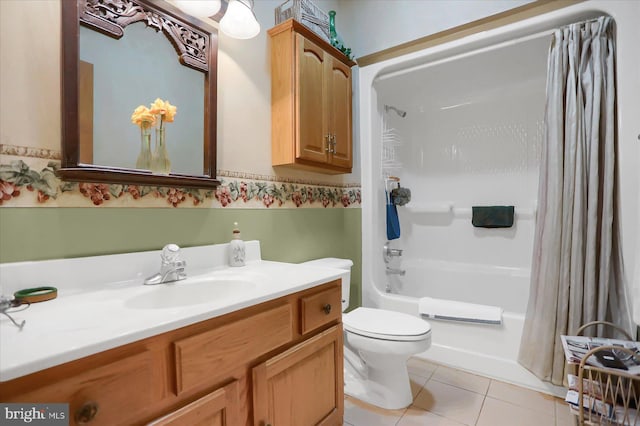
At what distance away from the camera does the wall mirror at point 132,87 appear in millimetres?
1044

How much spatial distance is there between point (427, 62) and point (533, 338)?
6.14 feet

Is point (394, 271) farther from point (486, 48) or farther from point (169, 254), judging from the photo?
point (169, 254)

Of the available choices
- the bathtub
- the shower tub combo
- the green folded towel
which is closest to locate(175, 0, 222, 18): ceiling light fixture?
the shower tub combo

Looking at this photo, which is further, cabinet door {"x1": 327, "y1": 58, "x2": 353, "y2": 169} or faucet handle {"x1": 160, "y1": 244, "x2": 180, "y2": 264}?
cabinet door {"x1": 327, "y1": 58, "x2": 353, "y2": 169}

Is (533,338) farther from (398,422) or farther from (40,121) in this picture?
(40,121)

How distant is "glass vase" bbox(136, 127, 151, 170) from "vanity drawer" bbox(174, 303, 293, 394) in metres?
0.74

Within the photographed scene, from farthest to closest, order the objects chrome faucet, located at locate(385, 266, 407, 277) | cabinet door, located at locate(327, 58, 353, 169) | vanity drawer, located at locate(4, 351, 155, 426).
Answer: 1. chrome faucet, located at locate(385, 266, 407, 277)
2. cabinet door, located at locate(327, 58, 353, 169)
3. vanity drawer, located at locate(4, 351, 155, 426)

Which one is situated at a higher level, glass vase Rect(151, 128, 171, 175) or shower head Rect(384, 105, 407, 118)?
shower head Rect(384, 105, 407, 118)

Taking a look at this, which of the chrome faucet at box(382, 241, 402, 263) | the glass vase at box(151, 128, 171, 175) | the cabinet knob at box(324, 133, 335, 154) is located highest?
the cabinet knob at box(324, 133, 335, 154)

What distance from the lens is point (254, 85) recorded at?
67.5 inches

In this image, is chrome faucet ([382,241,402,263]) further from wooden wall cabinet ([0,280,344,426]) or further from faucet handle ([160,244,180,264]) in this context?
faucet handle ([160,244,180,264])

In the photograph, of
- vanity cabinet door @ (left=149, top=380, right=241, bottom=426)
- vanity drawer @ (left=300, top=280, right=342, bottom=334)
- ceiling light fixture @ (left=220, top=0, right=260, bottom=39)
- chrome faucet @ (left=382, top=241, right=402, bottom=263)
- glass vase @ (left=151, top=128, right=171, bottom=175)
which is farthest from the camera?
chrome faucet @ (left=382, top=241, right=402, bottom=263)

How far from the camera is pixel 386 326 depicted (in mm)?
1603

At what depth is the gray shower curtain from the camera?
1579 millimetres
